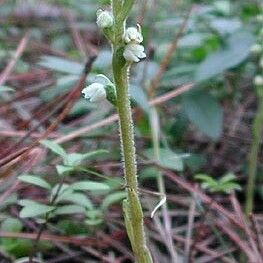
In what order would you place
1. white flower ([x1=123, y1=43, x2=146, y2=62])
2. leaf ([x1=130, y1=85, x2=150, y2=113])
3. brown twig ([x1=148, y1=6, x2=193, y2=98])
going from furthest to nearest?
brown twig ([x1=148, y1=6, x2=193, y2=98]), leaf ([x1=130, y1=85, x2=150, y2=113]), white flower ([x1=123, y1=43, x2=146, y2=62])

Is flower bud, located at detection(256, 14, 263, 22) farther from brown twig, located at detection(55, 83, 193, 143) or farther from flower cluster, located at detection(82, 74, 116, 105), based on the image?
flower cluster, located at detection(82, 74, 116, 105)

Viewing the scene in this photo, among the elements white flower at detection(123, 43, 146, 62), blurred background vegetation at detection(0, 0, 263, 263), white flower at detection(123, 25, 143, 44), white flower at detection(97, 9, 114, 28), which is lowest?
blurred background vegetation at detection(0, 0, 263, 263)

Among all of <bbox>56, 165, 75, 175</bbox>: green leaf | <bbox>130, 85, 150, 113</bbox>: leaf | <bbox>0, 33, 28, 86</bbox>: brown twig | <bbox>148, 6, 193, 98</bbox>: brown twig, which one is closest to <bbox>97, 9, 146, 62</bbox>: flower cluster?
<bbox>56, 165, 75, 175</bbox>: green leaf

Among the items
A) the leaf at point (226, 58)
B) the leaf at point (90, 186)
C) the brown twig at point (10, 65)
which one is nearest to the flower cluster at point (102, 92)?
the leaf at point (90, 186)

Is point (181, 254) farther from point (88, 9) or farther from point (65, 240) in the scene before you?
point (88, 9)

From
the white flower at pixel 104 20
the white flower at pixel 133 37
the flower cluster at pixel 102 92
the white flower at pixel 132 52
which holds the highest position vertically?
the white flower at pixel 104 20

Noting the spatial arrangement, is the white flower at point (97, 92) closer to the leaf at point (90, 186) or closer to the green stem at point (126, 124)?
the green stem at point (126, 124)

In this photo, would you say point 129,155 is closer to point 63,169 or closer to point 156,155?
point 63,169
